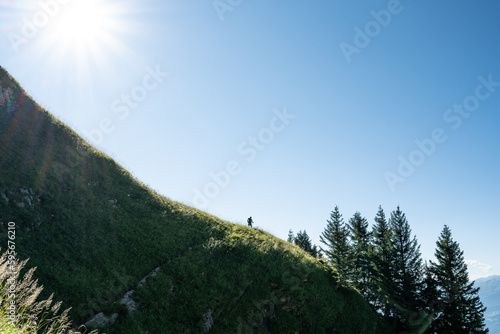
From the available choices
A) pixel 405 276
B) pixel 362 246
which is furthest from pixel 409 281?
pixel 362 246

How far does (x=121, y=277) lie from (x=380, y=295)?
35199 millimetres

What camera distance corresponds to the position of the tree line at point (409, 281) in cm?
3378

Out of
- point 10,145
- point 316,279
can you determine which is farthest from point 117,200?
point 316,279

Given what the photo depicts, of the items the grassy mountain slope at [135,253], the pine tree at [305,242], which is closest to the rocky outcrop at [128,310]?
the grassy mountain slope at [135,253]

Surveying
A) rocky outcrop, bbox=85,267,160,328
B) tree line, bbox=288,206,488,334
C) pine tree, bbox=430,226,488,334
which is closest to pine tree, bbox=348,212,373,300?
tree line, bbox=288,206,488,334

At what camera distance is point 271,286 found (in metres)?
24.0

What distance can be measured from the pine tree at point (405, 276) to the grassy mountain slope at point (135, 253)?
7.77 meters

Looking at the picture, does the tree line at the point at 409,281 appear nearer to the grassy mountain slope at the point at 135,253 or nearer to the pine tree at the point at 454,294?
the pine tree at the point at 454,294

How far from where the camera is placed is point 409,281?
126ft

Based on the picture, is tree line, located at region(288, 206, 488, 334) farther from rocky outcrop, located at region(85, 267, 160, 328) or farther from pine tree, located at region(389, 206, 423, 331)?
rocky outcrop, located at region(85, 267, 160, 328)

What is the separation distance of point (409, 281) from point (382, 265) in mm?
3954

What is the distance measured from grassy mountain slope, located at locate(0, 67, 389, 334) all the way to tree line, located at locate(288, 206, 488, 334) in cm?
663

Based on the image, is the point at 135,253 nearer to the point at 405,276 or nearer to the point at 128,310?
the point at 128,310

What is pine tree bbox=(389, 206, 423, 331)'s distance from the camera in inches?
1403
